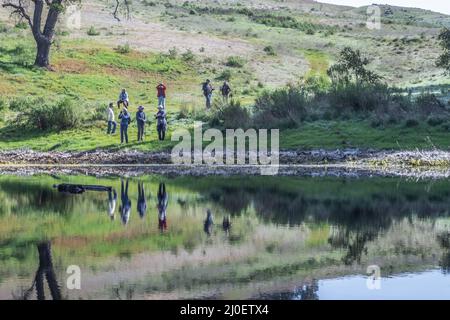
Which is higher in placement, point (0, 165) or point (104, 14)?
point (104, 14)

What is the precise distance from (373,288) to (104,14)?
86.0m

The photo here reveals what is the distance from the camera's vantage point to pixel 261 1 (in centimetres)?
16012

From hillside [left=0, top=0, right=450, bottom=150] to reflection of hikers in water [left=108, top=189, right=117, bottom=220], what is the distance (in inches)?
534

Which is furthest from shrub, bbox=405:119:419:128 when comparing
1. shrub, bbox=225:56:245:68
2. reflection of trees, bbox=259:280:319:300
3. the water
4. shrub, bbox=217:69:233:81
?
shrub, bbox=225:56:245:68

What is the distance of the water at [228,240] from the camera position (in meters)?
17.4

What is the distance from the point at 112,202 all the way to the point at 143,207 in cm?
135

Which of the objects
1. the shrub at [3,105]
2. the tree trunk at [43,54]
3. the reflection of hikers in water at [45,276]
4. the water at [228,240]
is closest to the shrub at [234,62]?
the tree trunk at [43,54]

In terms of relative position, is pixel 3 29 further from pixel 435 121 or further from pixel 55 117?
pixel 435 121

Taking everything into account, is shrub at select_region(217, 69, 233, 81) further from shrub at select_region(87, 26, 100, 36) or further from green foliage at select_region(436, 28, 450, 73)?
green foliage at select_region(436, 28, 450, 73)

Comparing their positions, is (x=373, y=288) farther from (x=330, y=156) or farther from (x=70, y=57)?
(x=70, y=57)

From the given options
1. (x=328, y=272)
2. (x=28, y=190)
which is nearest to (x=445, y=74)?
(x=28, y=190)

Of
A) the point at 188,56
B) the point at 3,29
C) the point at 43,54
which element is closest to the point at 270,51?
the point at 188,56

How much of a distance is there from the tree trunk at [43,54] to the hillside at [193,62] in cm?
80

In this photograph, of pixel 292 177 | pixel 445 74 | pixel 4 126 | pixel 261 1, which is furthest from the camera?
pixel 261 1
